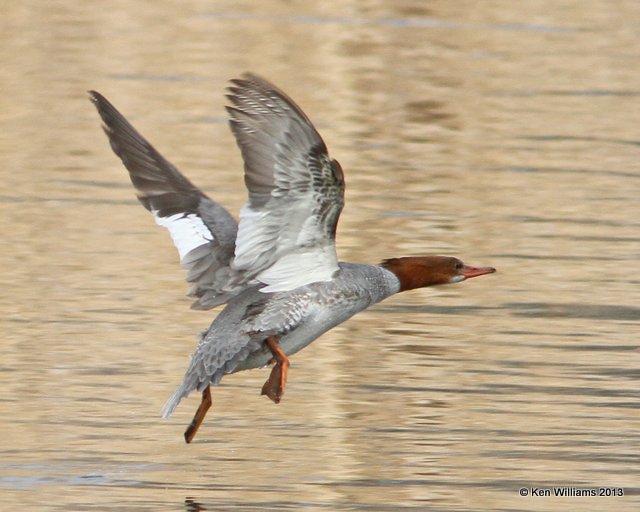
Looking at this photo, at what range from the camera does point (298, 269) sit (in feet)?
26.8

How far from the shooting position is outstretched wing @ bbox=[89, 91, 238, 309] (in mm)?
8438

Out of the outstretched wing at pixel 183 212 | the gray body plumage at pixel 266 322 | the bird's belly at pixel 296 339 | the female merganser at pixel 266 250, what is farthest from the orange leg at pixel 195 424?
the outstretched wing at pixel 183 212

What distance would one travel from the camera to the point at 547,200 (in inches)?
540

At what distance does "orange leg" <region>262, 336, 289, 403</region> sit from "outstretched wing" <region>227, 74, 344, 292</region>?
0.28 meters

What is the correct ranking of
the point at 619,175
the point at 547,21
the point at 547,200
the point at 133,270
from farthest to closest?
the point at 547,21, the point at 619,175, the point at 547,200, the point at 133,270

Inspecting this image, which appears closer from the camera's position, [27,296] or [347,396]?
[347,396]

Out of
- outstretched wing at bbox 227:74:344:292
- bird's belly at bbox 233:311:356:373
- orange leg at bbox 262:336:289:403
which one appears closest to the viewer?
outstretched wing at bbox 227:74:344:292

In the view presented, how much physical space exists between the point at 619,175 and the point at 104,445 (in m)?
7.89

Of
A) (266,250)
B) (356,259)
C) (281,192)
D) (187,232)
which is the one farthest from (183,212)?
(356,259)

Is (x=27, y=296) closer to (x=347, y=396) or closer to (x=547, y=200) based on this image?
(x=347, y=396)

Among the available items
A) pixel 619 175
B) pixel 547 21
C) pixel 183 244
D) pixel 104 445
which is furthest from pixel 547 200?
pixel 547 21

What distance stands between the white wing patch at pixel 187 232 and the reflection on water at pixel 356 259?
85 centimetres

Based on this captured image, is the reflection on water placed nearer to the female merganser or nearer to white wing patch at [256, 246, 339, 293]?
the female merganser

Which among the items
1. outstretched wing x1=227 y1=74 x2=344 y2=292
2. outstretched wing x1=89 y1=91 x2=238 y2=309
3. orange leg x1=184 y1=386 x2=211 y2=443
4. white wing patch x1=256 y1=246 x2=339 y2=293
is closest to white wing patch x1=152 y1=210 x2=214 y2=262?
outstretched wing x1=89 y1=91 x2=238 y2=309
